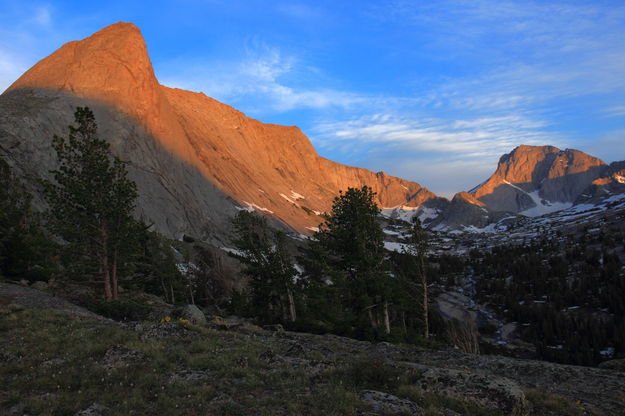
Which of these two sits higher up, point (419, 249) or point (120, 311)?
point (419, 249)

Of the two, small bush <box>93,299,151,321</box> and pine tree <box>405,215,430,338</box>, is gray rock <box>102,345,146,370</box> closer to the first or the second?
small bush <box>93,299,151,321</box>

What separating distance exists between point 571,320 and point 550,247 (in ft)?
357

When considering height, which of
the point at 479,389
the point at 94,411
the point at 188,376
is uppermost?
the point at 94,411

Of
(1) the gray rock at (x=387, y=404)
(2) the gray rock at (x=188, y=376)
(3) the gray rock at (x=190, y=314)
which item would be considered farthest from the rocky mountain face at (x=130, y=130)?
(1) the gray rock at (x=387, y=404)

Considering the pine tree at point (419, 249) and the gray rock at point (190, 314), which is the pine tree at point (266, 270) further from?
the pine tree at point (419, 249)

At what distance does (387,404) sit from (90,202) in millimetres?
21342

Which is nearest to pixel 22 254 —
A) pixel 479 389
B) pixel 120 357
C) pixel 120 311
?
pixel 120 311

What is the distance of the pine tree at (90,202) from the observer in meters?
21.6

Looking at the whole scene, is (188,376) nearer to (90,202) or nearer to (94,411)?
(94,411)

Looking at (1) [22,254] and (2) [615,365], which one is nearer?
(2) [615,365]

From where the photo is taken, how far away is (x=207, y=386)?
8867 millimetres

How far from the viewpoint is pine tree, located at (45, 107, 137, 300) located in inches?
851

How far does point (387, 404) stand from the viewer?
8070mm

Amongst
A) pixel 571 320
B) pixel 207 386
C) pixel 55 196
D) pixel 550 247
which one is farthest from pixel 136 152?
pixel 550 247
